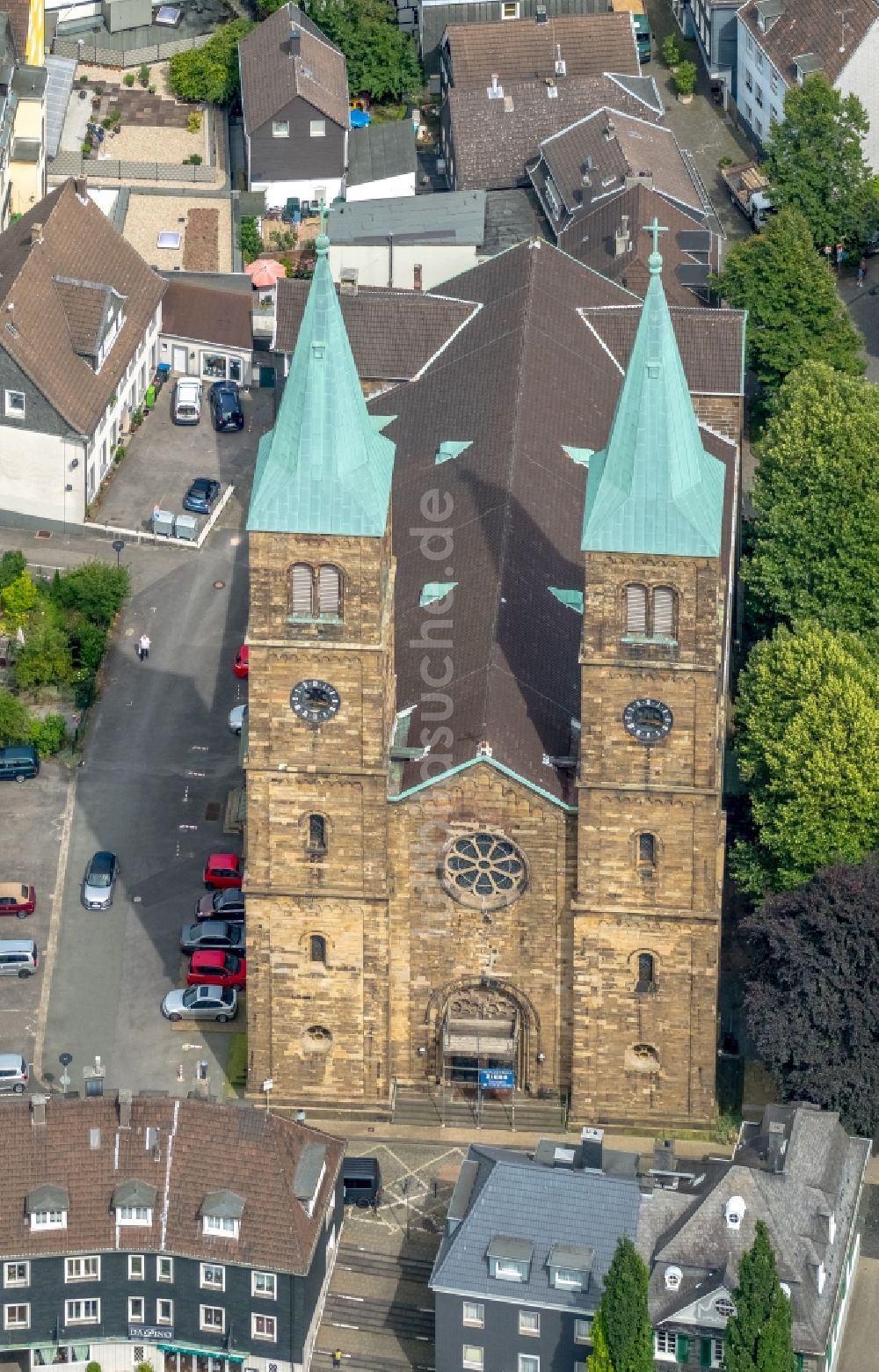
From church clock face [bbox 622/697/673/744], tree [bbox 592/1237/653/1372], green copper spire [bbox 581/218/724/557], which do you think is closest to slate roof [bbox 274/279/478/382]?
church clock face [bbox 622/697/673/744]

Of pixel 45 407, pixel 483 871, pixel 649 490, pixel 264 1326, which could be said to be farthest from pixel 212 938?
pixel 45 407

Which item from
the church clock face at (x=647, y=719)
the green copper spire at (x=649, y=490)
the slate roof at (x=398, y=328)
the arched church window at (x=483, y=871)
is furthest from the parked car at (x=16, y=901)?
the green copper spire at (x=649, y=490)

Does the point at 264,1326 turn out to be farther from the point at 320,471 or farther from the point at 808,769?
the point at 808,769

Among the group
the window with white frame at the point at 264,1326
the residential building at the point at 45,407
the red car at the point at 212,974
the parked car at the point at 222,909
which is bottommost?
the window with white frame at the point at 264,1326

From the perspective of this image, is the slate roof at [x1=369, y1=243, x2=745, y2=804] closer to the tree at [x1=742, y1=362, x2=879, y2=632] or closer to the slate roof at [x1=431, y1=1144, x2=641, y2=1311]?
the tree at [x1=742, y1=362, x2=879, y2=632]

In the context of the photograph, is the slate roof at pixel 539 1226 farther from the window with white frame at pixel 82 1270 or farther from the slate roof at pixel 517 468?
the slate roof at pixel 517 468

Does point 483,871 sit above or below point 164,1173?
above
